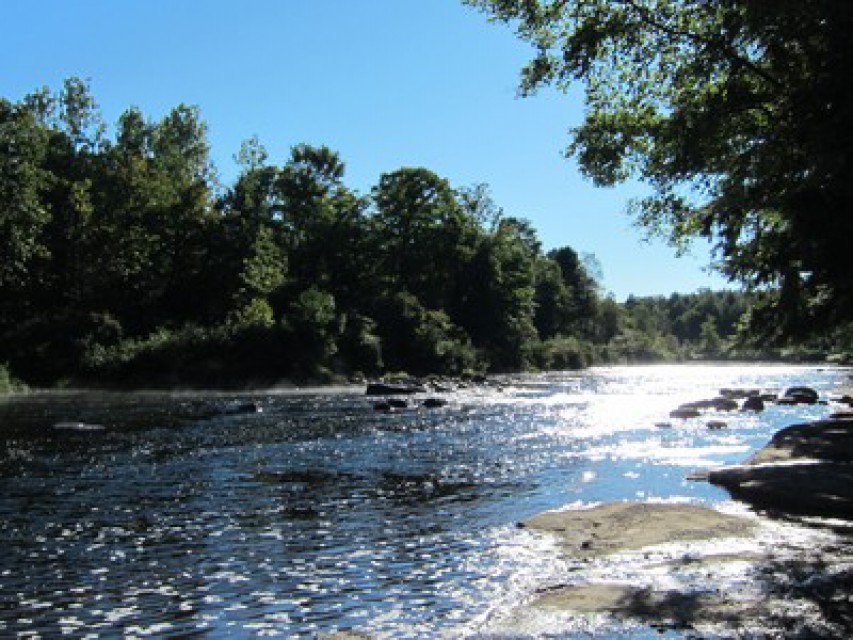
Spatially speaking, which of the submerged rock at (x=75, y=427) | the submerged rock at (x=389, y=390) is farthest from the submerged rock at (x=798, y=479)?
the submerged rock at (x=389, y=390)

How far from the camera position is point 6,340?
229 ft

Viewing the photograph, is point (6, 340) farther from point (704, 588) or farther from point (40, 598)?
point (704, 588)

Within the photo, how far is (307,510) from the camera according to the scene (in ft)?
56.1

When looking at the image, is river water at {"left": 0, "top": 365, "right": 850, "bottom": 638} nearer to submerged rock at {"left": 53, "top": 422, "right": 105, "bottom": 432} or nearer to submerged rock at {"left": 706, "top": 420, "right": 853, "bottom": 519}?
submerged rock at {"left": 53, "top": 422, "right": 105, "bottom": 432}

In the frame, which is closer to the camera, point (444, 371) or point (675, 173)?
point (675, 173)

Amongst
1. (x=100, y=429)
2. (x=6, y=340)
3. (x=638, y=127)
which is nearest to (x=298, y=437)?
(x=100, y=429)

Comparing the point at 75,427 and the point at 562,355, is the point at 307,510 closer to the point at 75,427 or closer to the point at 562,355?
the point at 75,427

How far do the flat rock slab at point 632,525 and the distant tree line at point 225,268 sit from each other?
5277 cm

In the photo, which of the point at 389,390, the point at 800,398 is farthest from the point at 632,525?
the point at 389,390

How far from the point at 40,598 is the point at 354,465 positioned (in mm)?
13199

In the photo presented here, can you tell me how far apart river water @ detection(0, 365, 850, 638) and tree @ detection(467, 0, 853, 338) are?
623 centimetres

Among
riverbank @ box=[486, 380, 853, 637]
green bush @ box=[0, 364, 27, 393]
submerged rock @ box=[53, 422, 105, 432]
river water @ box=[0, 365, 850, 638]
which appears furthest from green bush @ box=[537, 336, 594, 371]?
riverbank @ box=[486, 380, 853, 637]

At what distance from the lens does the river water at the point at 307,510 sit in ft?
34.4

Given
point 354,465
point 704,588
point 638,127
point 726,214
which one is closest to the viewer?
point 704,588
